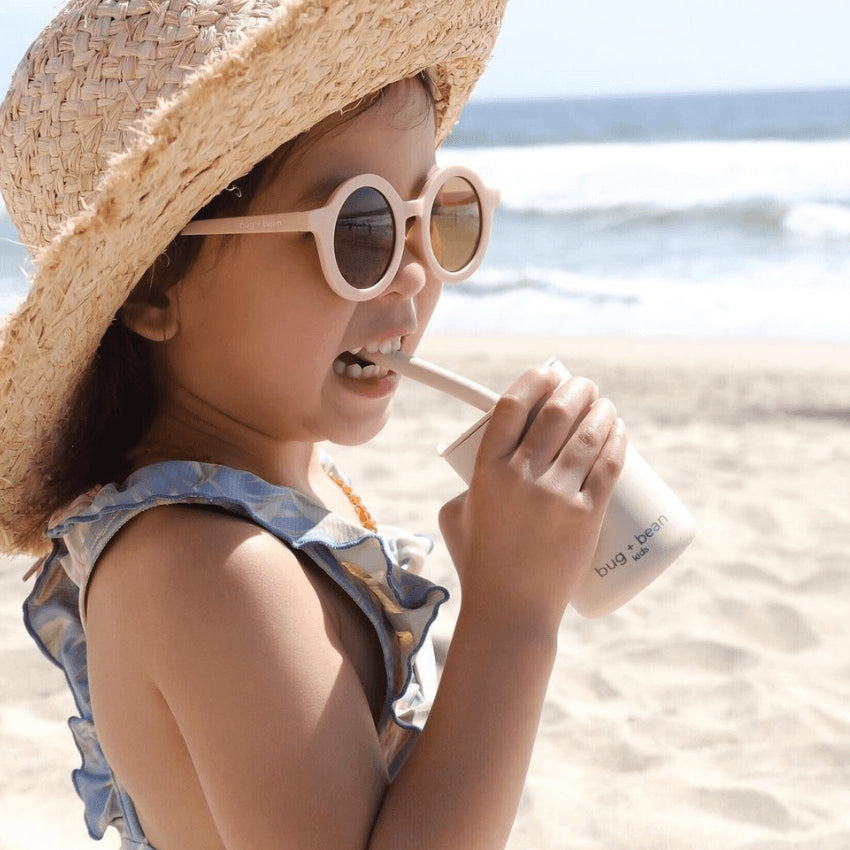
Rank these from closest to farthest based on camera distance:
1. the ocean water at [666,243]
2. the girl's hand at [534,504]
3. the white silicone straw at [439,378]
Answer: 1. the girl's hand at [534,504]
2. the white silicone straw at [439,378]
3. the ocean water at [666,243]

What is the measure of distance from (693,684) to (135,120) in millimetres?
2441

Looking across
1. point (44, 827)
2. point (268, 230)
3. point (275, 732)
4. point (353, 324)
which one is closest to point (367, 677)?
point (275, 732)

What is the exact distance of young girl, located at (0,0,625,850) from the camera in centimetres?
118

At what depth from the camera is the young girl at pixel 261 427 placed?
3.86 feet

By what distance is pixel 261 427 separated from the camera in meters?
1.48

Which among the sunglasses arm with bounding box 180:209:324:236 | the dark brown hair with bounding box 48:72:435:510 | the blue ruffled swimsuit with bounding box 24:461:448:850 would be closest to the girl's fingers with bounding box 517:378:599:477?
the blue ruffled swimsuit with bounding box 24:461:448:850

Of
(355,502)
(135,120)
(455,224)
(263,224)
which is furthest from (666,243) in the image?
(135,120)

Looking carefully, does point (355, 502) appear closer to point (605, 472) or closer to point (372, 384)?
point (372, 384)

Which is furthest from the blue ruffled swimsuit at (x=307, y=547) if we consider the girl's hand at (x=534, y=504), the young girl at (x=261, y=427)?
the girl's hand at (x=534, y=504)

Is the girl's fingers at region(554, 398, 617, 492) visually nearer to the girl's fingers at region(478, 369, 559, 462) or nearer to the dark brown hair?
the girl's fingers at region(478, 369, 559, 462)

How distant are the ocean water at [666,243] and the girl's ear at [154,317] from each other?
16 cm

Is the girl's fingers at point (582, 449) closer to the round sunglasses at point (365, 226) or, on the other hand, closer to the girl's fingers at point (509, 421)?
the girl's fingers at point (509, 421)

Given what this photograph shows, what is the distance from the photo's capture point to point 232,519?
130cm

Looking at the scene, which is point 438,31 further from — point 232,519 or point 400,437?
point 400,437
